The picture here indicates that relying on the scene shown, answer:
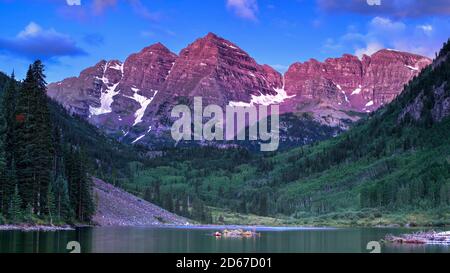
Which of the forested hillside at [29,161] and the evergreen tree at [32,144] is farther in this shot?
the evergreen tree at [32,144]

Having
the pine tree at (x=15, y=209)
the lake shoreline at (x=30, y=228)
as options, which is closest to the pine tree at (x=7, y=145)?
the pine tree at (x=15, y=209)

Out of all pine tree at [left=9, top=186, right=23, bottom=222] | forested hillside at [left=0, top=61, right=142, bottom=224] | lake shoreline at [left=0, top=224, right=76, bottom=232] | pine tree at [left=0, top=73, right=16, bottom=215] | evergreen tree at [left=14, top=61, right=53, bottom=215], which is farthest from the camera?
evergreen tree at [left=14, top=61, right=53, bottom=215]

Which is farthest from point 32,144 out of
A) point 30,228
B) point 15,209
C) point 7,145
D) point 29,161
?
point 30,228

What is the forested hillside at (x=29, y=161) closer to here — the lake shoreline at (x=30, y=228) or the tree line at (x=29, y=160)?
the tree line at (x=29, y=160)

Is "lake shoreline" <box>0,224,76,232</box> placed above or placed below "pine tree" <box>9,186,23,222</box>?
below

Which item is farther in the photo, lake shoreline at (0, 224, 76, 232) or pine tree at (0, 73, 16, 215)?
pine tree at (0, 73, 16, 215)

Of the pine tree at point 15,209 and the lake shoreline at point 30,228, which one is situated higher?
the pine tree at point 15,209

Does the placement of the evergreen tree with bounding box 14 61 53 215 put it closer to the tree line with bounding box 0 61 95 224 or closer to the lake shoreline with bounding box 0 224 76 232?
the tree line with bounding box 0 61 95 224

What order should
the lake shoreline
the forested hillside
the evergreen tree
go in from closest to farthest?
1. the lake shoreline
2. the forested hillside
3. the evergreen tree

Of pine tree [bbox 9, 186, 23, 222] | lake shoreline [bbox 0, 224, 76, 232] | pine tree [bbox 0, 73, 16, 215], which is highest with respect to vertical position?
pine tree [bbox 0, 73, 16, 215]

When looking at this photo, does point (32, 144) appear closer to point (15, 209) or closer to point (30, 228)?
point (15, 209)

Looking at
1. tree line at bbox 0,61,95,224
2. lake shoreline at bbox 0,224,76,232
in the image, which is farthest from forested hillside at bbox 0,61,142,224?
lake shoreline at bbox 0,224,76,232
